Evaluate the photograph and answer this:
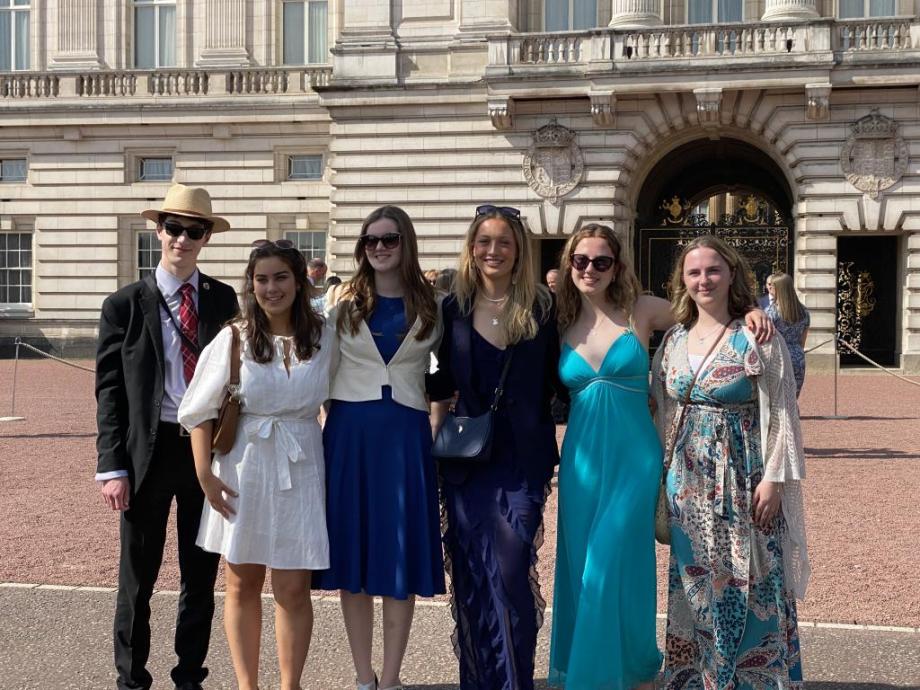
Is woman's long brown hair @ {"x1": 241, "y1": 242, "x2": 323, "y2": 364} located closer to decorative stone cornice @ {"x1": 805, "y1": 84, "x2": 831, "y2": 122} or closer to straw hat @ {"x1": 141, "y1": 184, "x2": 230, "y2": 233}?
straw hat @ {"x1": 141, "y1": 184, "x2": 230, "y2": 233}

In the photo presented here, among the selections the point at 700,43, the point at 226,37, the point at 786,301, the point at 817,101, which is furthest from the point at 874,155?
the point at 226,37

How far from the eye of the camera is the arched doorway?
24.4 m

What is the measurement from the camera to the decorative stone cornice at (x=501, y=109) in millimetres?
23672

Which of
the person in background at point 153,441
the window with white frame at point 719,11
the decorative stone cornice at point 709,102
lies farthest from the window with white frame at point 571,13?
the person in background at point 153,441

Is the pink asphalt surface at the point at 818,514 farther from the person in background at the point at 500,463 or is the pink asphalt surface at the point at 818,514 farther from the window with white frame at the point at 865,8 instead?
the window with white frame at the point at 865,8

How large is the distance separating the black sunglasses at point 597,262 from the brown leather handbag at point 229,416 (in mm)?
1470

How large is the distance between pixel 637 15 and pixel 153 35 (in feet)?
39.0

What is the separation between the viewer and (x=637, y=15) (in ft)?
77.3

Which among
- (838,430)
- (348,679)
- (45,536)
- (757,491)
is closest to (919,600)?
(757,491)

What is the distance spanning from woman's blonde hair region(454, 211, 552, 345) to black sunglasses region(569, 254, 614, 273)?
0.64 feet

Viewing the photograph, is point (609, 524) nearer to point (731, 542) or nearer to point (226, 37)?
point (731, 542)

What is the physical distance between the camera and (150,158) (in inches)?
1110

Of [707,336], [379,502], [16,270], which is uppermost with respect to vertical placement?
[16,270]

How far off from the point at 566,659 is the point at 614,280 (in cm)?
160
